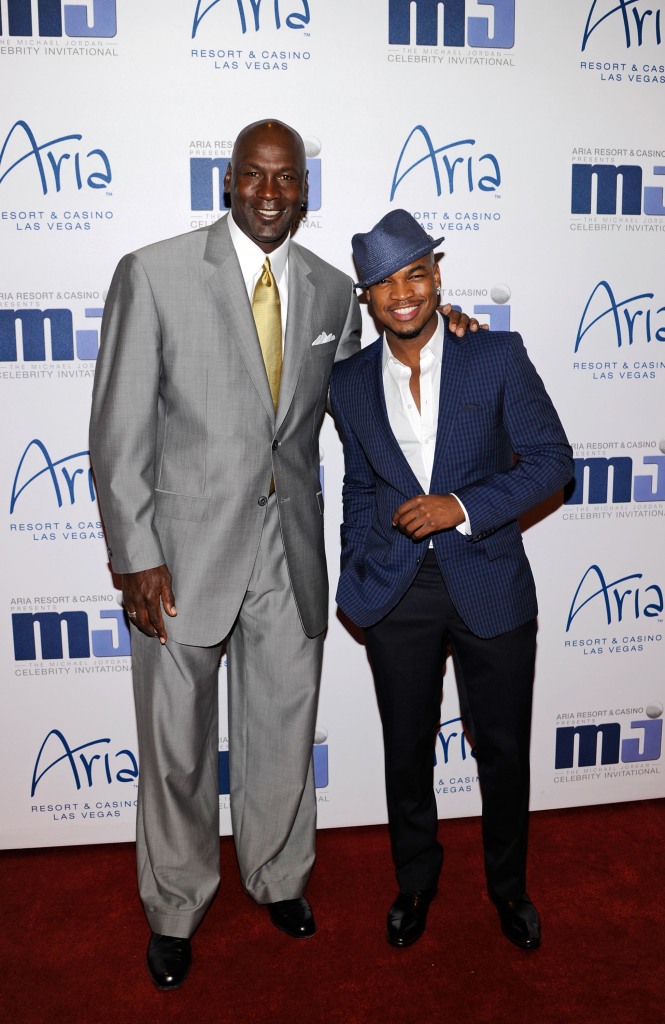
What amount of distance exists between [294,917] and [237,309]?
1.71 metres

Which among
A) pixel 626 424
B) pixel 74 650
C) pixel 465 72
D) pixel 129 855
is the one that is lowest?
pixel 129 855

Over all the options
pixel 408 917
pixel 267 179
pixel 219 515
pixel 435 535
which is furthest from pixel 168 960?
pixel 267 179

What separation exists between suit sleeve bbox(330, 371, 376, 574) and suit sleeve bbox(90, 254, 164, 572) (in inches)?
21.0

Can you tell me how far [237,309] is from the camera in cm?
218

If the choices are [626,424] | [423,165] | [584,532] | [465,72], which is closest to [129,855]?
[584,532]

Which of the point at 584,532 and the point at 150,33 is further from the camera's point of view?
the point at 584,532

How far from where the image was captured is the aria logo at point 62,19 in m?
2.58

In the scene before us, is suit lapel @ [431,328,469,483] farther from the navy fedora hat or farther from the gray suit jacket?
the gray suit jacket

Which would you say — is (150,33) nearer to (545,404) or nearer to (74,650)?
(545,404)

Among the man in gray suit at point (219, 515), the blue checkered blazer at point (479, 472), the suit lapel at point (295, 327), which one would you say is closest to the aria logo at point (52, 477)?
the man in gray suit at point (219, 515)

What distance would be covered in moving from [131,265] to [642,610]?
2145mm

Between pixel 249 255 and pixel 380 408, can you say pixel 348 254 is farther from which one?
pixel 380 408

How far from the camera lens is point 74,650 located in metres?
2.93

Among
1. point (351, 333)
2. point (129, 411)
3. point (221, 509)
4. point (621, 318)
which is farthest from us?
point (621, 318)
